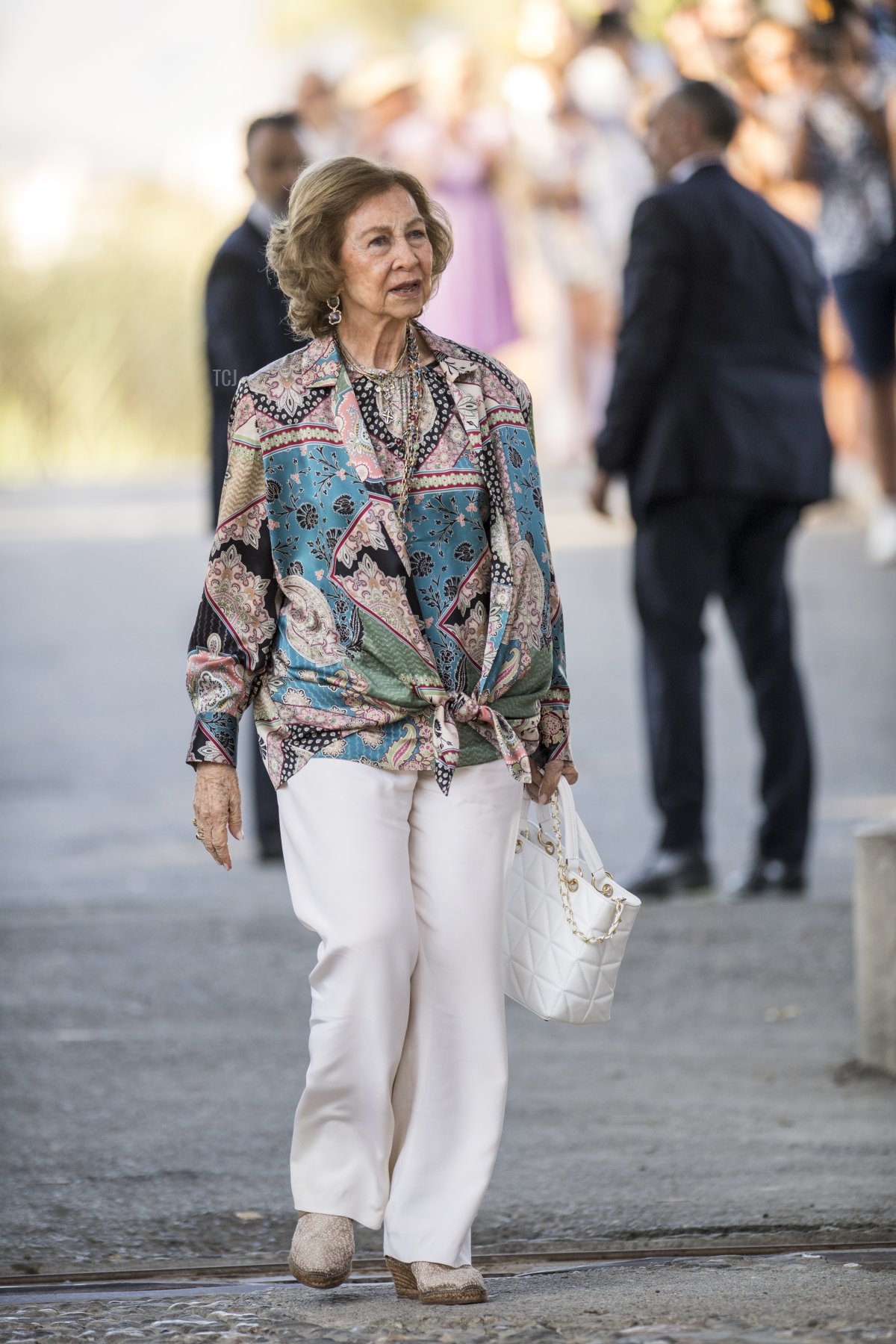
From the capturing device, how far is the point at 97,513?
16703 millimetres

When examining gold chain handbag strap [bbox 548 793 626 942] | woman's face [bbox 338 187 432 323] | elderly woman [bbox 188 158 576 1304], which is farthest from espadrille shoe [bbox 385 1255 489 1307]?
woman's face [bbox 338 187 432 323]

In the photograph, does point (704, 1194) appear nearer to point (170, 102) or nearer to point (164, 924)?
point (164, 924)

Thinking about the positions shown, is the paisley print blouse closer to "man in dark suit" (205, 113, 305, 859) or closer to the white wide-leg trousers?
the white wide-leg trousers

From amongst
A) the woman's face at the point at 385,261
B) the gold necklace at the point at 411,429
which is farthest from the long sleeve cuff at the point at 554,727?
the woman's face at the point at 385,261

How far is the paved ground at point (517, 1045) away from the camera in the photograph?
15.5 feet

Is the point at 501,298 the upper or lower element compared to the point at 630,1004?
upper

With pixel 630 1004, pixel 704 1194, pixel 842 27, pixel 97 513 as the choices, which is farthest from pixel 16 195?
pixel 704 1194

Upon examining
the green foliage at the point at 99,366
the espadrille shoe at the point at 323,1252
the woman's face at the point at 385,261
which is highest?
the green foliage at the point at 99,366

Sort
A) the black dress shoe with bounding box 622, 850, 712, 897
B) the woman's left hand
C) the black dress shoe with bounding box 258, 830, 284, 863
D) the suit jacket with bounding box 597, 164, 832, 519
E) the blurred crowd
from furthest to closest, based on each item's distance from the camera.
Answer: the blurred crowd < the black dress shoe with bounding box 258, 830, 284, 863 < the black dress shoe with bounding box 622, 850, 712, 897 < the suit jacket with bounding box 597, 164, 832, 519 < the woman's left hand

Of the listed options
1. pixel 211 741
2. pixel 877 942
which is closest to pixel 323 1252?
pixel 211 741

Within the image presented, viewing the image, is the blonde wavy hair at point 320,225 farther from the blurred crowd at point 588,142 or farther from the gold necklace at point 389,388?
the blurred crowd at point 588,142

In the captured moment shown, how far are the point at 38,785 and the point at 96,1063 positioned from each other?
3967 mm

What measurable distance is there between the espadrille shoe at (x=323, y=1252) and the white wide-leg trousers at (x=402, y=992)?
35 mm

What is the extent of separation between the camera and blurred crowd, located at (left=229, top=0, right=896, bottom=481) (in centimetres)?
1130
